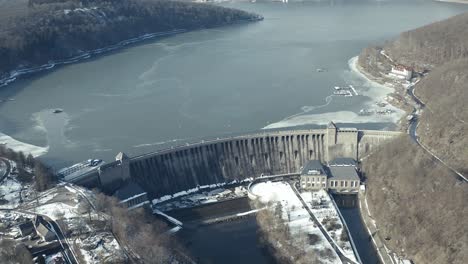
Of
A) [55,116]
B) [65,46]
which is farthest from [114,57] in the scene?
[55,116]

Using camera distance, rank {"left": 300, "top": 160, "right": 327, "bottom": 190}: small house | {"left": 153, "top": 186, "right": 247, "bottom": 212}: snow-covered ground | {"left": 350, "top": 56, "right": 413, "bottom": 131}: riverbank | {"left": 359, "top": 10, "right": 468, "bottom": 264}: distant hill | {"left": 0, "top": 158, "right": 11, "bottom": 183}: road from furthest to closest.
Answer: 1. {"left": 350, "top": 56, "right": 413, "bottom": 131}: riverbank
2. {"left": 300, "top": 160, "right": 327, "bottom": 190}: small house
3. {"left": 153, "top": 186, "right": 247, "bottom": 212}: snow-covered ground
4. {"left": 0, "top": 158, "right": 11, "bottom": 183}: road
5. {"left": 359, "top": 10, "right": 468, "bottom": 264}: distant hill

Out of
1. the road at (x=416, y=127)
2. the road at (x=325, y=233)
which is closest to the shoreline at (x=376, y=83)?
the road at (x=416, y=127)

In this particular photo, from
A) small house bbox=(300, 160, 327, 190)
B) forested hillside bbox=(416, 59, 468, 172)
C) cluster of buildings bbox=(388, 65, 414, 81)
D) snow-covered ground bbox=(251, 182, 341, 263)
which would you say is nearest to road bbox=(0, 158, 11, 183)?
snow-covered ground bbox=(251, 182, 341, 263)

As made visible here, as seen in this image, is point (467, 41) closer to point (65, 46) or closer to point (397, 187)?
point (397, 187)

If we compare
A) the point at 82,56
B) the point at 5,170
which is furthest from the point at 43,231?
the point at 82,56

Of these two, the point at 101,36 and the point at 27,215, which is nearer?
the point at 27,215

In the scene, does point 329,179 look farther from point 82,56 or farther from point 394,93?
point 82,56

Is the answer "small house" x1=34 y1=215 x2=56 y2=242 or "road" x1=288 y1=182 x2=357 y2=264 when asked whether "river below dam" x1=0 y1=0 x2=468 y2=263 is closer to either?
"road" x1=288 y1=182 x2=357 y2=264

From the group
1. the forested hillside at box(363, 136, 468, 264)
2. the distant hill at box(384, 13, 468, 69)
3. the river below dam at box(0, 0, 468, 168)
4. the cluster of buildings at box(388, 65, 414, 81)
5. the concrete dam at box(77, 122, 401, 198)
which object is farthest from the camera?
the distant hill at box(384, 13, 468, 69)
